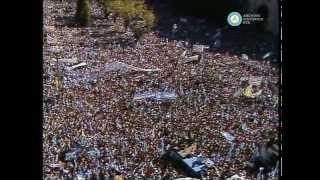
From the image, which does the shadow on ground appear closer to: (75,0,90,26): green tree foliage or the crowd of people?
the crowd of people

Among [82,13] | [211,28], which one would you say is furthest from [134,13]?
[211,28]

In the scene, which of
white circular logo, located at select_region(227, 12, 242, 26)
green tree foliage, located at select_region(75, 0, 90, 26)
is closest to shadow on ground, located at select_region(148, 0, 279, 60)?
white circular logo, located at select_region(227, 12, 242, 26)

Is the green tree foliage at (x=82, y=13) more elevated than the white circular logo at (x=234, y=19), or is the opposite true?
the green tree foliage at (x=82, y=13)

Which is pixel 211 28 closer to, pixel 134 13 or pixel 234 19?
pixel 234 19

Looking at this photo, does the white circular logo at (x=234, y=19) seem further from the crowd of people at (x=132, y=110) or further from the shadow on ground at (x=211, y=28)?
the crowd of people at (x=132, y=110)

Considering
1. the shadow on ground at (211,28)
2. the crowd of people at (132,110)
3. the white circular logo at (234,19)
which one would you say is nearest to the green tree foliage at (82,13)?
the crowd of people at (132,110)
